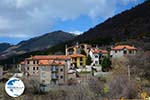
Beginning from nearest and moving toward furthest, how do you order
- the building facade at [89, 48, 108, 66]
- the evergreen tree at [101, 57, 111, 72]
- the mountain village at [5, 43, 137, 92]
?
1. the mountain village at [5, 43, 137, 92]
2. the evergreen tree at [101, 57, 111, 72]
3. the building facade at [89, 48, 108, 66]

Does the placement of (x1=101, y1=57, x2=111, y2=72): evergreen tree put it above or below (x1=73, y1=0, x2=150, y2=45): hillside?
below

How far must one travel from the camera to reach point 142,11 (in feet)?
331

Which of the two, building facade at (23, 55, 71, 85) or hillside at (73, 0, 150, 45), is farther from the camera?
hillside at (73, 0, 150, 45)

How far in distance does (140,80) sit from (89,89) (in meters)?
7.45

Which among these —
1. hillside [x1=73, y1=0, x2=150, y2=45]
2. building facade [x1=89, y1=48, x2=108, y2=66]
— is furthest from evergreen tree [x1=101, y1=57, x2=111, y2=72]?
hillside [x1=73, y1=0, x2=150, y2=45]

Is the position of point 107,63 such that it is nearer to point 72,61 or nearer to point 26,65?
point 72,61

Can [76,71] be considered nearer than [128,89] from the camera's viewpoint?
No

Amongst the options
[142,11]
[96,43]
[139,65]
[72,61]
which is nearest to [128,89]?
[139,65]

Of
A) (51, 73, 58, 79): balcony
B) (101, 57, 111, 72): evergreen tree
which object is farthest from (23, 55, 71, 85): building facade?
(101, 57, 111, 72): evergreen tree

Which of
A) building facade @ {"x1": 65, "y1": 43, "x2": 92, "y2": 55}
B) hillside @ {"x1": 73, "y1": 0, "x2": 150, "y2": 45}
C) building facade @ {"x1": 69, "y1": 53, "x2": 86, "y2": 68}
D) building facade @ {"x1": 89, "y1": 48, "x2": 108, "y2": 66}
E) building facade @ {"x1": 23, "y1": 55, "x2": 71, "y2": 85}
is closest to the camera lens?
building facade @ {"x1": 23, "y1": 55, "x2": 71, "y2": 85}

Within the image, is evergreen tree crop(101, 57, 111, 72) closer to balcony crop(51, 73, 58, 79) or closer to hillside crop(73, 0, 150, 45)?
balcony crop(51, 73, 58, 79)

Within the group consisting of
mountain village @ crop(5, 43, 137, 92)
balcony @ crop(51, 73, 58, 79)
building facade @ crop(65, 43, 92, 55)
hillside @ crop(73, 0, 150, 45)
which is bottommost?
balcony @ crop(51, 73, 58, 79)

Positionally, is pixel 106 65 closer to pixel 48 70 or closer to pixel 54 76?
pixel 54 76

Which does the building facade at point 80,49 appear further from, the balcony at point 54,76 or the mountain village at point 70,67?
the balcony at point 54,76
